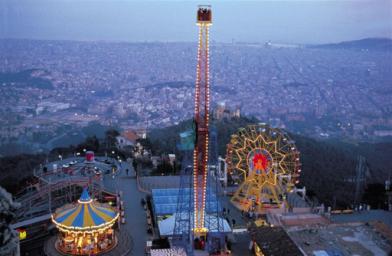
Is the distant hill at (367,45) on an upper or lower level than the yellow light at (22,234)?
upper

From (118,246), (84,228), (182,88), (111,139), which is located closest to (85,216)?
(84,228)

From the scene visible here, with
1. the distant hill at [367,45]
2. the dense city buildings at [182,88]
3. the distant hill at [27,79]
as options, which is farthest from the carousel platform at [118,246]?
the distant hill at [367,45]

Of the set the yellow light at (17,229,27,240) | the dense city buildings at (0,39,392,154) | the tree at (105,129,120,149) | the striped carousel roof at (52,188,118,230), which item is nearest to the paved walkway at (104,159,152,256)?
the striped carousel roof at (52,188,118,230)

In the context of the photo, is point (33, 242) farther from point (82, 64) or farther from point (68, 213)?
point (82, 64)

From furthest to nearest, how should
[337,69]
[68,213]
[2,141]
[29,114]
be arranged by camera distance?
[337,69] < [29,114] < [2,141] < [68,213]

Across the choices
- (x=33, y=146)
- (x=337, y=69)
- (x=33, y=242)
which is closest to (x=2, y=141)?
(x=33, y=146)

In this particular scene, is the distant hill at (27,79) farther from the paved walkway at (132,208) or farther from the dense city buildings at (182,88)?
the paved walkway at (132,208)

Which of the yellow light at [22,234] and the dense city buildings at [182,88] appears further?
the dense city buildings at [182,88]
